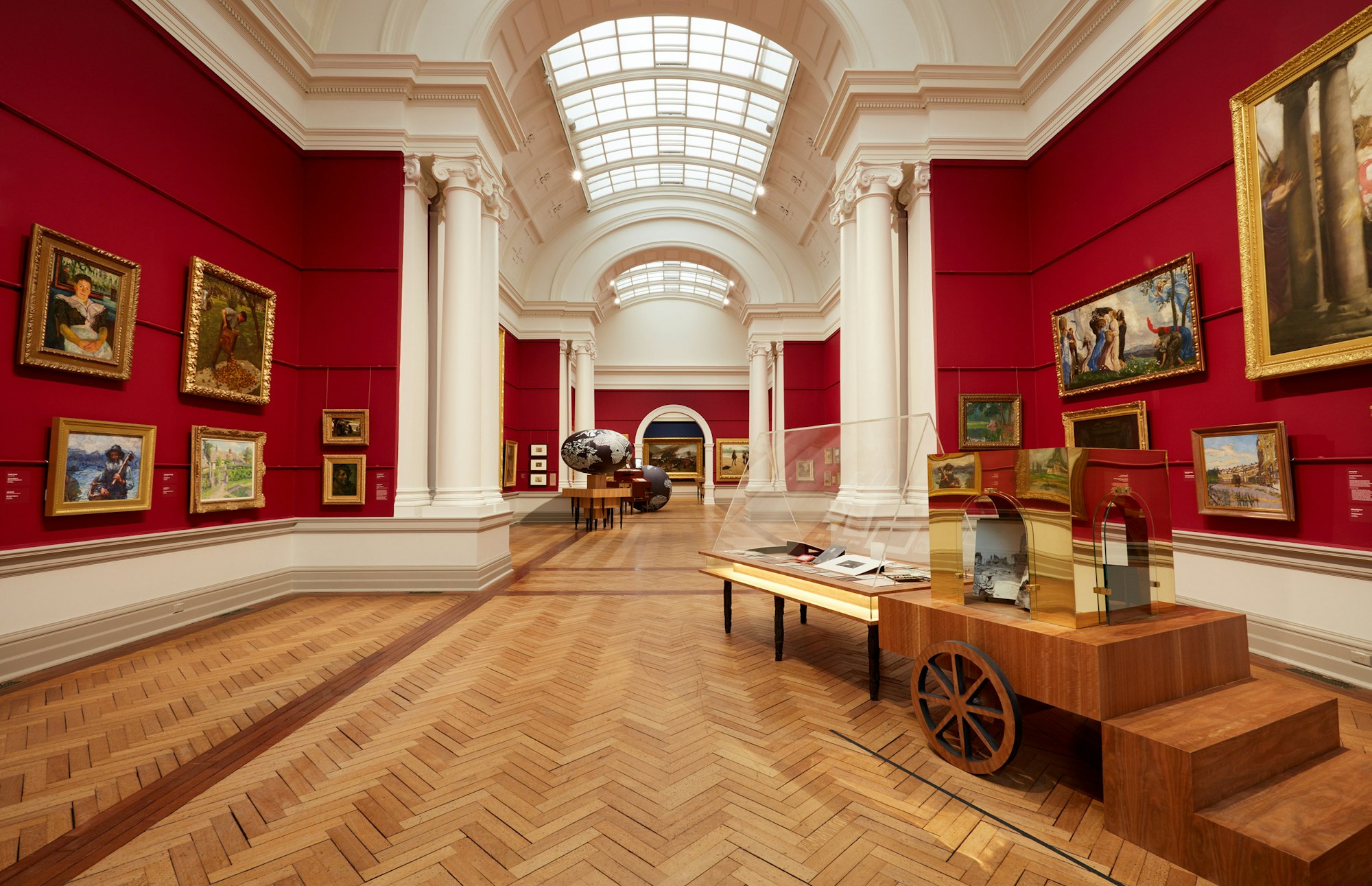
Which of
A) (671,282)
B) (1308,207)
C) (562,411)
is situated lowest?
(562,411)

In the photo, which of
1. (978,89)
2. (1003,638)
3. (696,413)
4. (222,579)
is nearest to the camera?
(1003,638)

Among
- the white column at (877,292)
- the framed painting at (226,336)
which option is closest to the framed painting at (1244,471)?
the white column at (877,292)

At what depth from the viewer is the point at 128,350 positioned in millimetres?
4457

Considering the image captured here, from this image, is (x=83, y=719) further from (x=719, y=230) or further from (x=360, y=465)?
(x=719, y=230)

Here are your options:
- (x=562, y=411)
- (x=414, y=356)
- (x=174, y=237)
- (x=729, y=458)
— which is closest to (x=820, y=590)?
(x=414, y=356)

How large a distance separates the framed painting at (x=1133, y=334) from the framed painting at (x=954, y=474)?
3.46 meters

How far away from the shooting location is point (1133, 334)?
5.39 metres

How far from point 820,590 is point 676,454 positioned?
2044 centimetres

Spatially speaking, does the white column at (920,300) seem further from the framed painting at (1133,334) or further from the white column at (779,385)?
the white column at (779,385)

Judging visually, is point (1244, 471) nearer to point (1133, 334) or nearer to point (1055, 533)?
point (1133, 334)

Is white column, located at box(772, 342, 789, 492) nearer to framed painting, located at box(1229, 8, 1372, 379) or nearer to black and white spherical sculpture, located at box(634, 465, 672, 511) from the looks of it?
black and white spherical sculpture, located at box(634, 465, 672, 511)

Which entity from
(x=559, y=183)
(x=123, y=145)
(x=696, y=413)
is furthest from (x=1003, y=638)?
(x=696, y=413)

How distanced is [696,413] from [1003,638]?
2096cm

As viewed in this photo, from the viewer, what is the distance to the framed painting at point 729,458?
22.1 m
